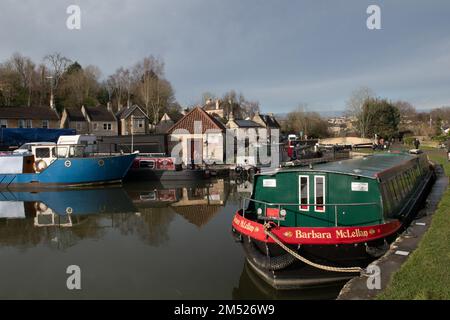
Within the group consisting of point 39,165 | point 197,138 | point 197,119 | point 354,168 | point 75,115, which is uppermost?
point 75,115

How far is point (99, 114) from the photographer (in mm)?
54125

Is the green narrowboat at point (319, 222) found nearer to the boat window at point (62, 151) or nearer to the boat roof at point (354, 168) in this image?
the boat roof at point (354, 168)

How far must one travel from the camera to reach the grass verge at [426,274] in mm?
6184

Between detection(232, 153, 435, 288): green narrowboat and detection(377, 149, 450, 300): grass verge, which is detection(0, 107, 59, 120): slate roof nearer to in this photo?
detection(232, 153, 435, 288): green narrowboat

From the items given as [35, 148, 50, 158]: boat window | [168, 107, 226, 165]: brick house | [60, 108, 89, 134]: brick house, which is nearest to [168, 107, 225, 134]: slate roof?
[168, 107, 226, 165]: brick house

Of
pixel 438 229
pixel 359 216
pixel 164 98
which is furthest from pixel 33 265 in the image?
pixel 164 98

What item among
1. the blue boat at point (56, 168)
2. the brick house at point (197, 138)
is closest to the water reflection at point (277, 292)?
the blue boat at point (56, 168)

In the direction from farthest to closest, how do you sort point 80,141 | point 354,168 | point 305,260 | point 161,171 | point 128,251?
point 80,141 < point 161,171 < point 128,251 < point 354,168 < point 305,260

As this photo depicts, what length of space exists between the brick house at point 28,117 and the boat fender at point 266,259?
4981 cm

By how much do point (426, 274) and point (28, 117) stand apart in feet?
179

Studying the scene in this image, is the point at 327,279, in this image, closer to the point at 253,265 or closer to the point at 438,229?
the point at 253,265

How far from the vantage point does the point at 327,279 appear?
28.1 ft

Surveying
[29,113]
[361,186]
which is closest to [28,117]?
[29,113]

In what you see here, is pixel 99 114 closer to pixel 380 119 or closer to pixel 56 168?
pixel 56 168
